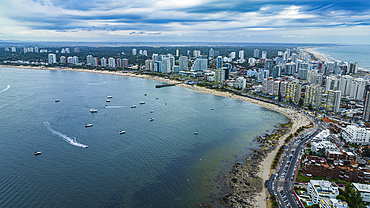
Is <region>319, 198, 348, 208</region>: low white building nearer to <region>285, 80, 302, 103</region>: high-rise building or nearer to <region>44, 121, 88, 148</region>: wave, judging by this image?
<region>44, 121, 88, 148</region>: wave

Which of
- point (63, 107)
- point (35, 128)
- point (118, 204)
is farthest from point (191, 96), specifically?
point (118, 204)

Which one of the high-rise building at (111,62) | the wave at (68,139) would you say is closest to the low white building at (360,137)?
the wave at (68,139)

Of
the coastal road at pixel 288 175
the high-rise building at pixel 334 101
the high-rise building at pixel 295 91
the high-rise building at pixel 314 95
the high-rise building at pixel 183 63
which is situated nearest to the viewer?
the coastal road at pixel 288 175

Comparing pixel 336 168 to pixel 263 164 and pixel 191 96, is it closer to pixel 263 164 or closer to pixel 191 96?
pixel 263 164

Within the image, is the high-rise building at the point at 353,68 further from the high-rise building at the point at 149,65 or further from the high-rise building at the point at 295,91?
the high-rise building at the point at 149,65

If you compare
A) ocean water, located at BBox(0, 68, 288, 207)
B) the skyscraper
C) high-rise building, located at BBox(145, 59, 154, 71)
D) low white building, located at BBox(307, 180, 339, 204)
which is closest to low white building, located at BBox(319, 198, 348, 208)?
low white building, located at BBox(307, 180, 339, 204)
